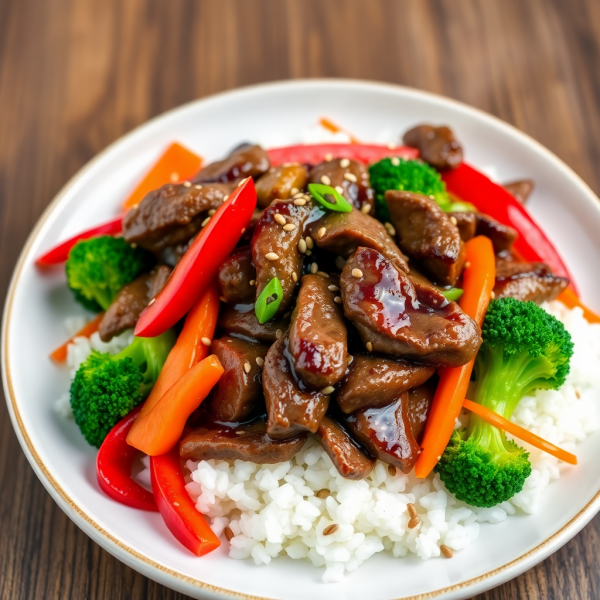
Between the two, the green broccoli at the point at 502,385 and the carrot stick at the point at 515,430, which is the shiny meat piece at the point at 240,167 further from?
the carrot stick at the point at 515,430

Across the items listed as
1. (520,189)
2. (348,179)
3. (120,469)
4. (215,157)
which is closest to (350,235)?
(348,179)

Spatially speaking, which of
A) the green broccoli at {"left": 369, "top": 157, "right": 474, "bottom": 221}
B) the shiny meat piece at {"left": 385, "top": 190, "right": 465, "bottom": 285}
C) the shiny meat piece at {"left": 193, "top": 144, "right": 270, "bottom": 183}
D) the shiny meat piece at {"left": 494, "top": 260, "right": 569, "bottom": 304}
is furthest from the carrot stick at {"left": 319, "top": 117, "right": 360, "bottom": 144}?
the shiny meat piece at {"left": 494, "top": 260, "right": 569, "bottom": 304}

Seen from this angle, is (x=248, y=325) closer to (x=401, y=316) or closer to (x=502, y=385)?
(x=401, y=316)

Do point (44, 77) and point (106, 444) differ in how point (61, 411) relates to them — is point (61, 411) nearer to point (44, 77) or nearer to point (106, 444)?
point (106, 444)

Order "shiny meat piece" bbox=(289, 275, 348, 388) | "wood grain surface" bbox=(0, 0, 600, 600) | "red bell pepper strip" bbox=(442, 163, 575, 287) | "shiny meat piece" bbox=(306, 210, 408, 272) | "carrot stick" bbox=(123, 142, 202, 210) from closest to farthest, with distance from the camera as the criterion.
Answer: "shiny meat piece" bbox=(289, 275, 348, 388) < "shiny meat piece" bbox=(306, 210, 408, 272) < "red bell pepper strip" bbox=(442, 163, 575, 287) < "carrot stick" bbox=(123, 142, 202, 210) < "wood grain surface" bbox=(0, 0, 600, 600)

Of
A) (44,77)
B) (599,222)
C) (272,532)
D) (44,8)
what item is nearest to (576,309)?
(599,222)

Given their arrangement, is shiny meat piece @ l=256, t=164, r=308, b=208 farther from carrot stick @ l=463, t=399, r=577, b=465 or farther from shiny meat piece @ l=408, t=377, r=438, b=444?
carrot stick @ l=463, t=399, r=577, b=465
